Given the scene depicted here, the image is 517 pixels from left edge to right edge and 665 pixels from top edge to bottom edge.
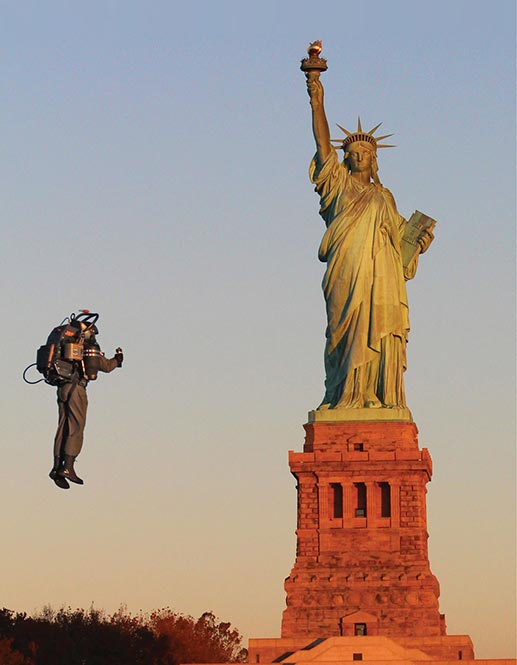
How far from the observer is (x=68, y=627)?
71688 mm

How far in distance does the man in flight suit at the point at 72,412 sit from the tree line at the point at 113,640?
48366mm

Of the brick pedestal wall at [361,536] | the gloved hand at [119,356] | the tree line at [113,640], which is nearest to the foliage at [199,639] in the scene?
the tree line at [113,640]

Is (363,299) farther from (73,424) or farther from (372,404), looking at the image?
(73,424)

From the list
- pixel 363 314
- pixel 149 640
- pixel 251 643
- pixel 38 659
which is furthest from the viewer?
pixel 149 640

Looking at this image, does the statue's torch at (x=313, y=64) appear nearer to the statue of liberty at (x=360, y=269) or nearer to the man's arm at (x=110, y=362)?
the statue of liberty at (x=360, y=269)

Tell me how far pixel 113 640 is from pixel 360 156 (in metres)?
23.0

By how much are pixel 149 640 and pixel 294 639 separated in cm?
1890

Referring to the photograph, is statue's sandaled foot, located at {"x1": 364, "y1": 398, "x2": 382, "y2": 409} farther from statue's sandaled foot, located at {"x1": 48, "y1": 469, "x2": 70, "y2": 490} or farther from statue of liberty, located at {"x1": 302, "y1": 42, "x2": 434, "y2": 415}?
statue's sandaled foot, located at {"x1": 48, "y1": 469, "x2": 70, "y2": 490}

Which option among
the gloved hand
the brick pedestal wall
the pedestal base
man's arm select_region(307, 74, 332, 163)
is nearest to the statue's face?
man's arm select_region(307, 74, 332, 163)

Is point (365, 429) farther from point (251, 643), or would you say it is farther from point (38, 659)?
point (38, 659)

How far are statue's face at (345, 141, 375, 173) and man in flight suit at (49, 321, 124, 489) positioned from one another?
41467 mm

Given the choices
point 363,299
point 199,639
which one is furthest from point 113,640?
point 363,299

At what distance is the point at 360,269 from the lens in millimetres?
54344

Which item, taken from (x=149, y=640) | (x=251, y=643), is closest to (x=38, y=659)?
(x=149, y=640)
